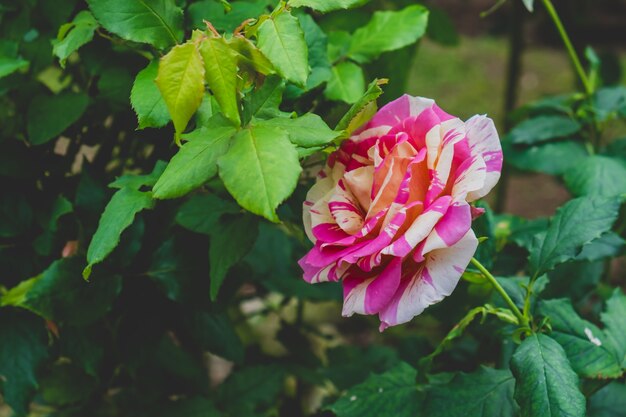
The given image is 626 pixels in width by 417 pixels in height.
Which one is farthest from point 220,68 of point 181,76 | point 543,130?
point 543,130

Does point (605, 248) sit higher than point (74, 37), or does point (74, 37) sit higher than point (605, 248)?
point (74, 37)

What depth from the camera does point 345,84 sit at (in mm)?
875

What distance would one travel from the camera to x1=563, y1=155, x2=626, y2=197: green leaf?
1.01m

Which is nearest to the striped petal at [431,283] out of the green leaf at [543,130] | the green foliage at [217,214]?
the green foliage at [217,214]

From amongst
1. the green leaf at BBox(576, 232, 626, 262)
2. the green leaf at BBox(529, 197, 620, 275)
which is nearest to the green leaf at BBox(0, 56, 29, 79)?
the green leaf at BBox(529, 197, 620, 275)

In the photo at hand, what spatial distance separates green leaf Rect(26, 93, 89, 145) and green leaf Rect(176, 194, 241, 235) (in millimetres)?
174

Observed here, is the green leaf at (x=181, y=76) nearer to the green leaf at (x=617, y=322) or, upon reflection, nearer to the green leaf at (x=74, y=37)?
the green leaf at (x=74, y=37)

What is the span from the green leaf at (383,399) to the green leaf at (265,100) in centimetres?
37

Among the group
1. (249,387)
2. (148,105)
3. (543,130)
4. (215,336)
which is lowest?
(249,387)

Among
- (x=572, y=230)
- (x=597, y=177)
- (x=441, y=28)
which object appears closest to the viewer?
(x=572, y=230)

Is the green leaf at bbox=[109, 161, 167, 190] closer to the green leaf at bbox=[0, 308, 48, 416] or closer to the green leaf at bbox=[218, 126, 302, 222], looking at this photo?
the green leaf at bbox=[218, 126, 302, 222]

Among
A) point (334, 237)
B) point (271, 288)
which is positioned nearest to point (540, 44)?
point (271, 288)

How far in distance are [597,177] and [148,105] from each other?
657 mm

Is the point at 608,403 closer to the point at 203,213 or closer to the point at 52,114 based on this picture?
the point at 203,213
